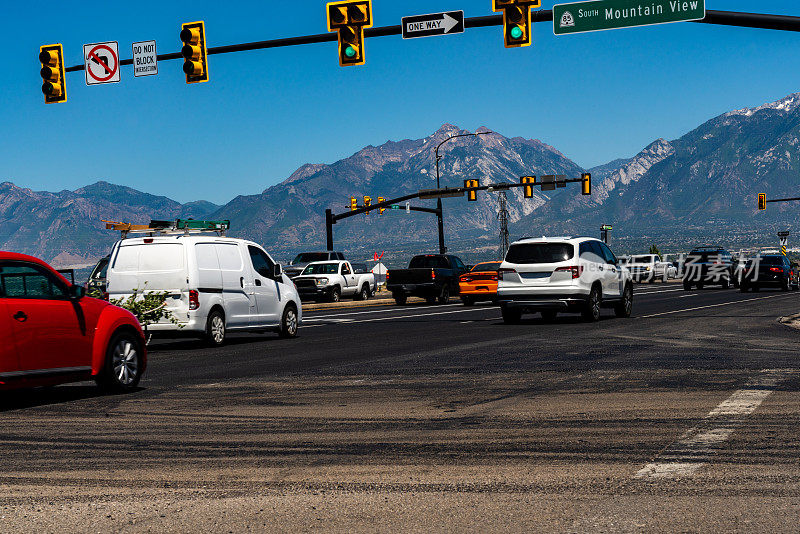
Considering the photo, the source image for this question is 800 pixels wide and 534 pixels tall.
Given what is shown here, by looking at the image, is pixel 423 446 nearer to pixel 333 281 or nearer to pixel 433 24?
pixel 433 24

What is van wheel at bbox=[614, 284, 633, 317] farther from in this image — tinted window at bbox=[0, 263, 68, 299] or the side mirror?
tinted window at bbox=[0, 263, 68, 299]

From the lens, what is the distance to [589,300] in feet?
73.4

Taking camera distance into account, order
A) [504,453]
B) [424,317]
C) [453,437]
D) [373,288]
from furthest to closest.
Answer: [373,288], [424,317], [453,437], [504,453]

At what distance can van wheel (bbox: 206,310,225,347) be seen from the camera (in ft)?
59.6

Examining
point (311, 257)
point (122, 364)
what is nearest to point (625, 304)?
point (122, 364)

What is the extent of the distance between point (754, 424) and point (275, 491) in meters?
4.21

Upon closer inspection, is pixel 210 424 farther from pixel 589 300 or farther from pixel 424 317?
pixel 424 317

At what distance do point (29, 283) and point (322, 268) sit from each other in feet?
110

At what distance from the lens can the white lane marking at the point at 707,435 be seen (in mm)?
6570

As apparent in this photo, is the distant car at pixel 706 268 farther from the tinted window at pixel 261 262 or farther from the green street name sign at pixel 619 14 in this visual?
the tinted window at pixel 261 262

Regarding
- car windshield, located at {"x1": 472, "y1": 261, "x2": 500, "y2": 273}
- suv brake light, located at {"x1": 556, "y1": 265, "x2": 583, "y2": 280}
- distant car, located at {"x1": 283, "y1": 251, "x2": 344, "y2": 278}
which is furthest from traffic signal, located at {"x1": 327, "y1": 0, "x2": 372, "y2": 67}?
distant car, located at {"x1": 283, "y1": 251, "x2": 344, "y2": 278}

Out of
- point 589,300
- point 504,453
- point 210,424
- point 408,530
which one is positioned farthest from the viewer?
point 589,300

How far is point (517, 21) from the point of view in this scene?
19.5 meters

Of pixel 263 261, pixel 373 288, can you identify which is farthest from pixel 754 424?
pixel 373 288
